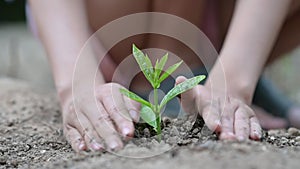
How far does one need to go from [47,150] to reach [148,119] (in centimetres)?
32

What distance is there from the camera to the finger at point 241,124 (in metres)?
1.07

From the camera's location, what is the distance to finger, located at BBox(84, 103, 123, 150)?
3.41 ft

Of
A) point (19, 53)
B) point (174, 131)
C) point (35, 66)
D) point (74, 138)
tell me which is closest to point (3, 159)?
point (74, 138)

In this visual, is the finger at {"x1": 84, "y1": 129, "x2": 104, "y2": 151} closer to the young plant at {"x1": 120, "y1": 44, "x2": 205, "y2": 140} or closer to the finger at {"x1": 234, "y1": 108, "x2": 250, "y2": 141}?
the young plant at {"x1": 120, "y1": 44, "x2": 205, "y2": 140}

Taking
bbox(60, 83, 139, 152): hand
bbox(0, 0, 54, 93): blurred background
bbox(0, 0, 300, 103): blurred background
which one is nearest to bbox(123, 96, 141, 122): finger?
bbox(60, 83, 139, 152): hand

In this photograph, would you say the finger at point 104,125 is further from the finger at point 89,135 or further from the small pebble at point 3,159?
the small pebble at point 3,159

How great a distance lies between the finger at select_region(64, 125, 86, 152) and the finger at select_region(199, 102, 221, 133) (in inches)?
10.6

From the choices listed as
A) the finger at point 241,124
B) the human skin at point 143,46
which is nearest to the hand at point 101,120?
the human skin at point 143,46

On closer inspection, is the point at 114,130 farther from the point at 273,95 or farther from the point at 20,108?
the point at 273,95

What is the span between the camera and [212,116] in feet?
3.64

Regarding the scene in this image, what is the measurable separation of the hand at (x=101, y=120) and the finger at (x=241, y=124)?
21 cm

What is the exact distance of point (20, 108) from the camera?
1.82 metres

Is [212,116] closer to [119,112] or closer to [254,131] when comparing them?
[254,131]

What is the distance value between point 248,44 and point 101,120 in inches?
19.2
